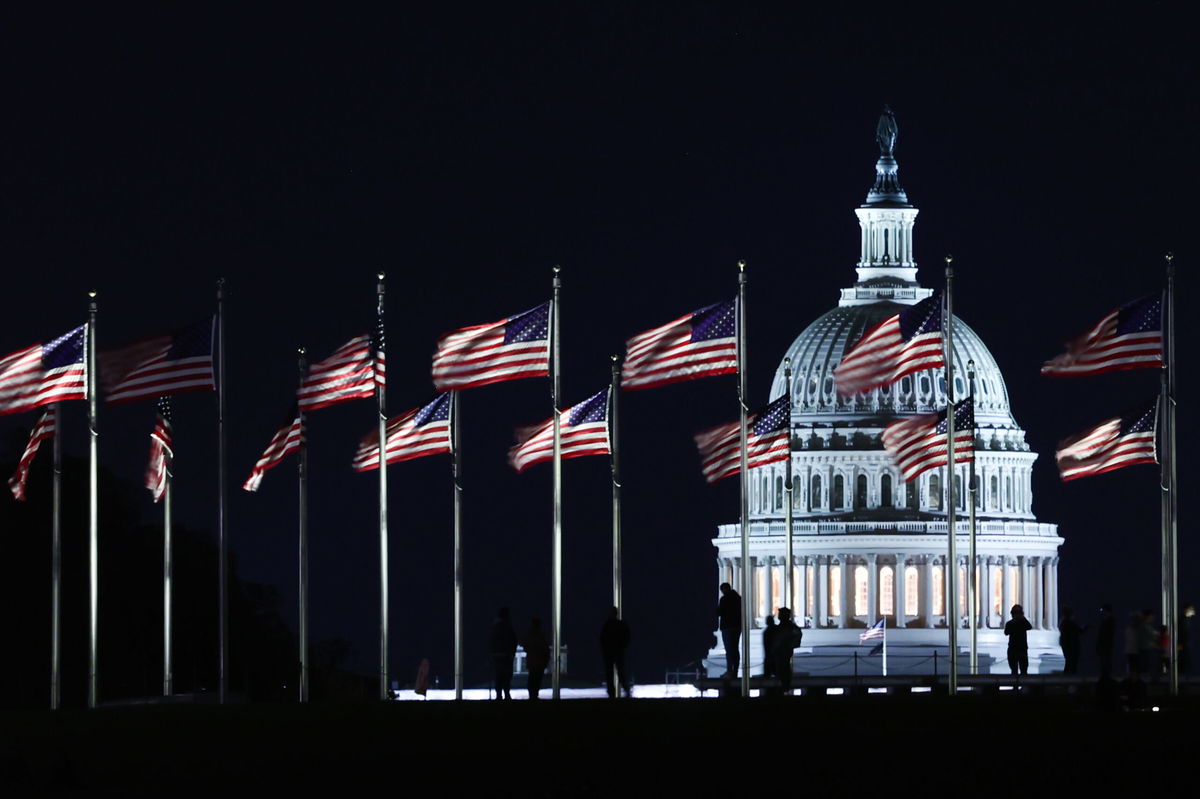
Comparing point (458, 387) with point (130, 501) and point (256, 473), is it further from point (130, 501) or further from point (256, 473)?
point (130, 501)

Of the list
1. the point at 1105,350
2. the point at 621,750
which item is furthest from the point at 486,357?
the point at 621,750

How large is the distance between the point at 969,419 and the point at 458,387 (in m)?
17.7

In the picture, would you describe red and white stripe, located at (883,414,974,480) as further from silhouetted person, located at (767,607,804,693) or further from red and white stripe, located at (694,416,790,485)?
silhouetted person, located at (767,607,804,693)

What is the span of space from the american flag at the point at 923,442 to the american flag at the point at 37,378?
22.9 metres

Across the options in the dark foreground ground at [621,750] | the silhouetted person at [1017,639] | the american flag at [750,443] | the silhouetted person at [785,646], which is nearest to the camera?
the dark foreground ground at [621,750]

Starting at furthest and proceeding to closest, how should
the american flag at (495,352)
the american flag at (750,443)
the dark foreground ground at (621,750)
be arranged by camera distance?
the american flag at (750,443)
the american flag at (495,352)
the dark foreground ground at (621,750)

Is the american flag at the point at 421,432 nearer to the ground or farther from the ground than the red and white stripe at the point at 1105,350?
nearer to the ground

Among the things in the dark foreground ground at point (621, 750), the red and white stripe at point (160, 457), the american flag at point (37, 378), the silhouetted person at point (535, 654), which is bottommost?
the dark foreground ground at point (621, 750)

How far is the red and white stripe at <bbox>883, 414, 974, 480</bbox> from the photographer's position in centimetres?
10475

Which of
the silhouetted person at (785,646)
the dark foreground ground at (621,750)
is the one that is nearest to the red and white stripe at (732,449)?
the silhouetted person at (785,646)

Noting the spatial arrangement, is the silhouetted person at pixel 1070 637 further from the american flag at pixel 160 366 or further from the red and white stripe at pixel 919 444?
the american flag at pixel 160 366

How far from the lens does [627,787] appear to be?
178 ft

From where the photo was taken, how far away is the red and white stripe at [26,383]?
9144 centimetres

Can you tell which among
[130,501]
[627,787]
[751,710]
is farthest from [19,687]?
[627,787]
